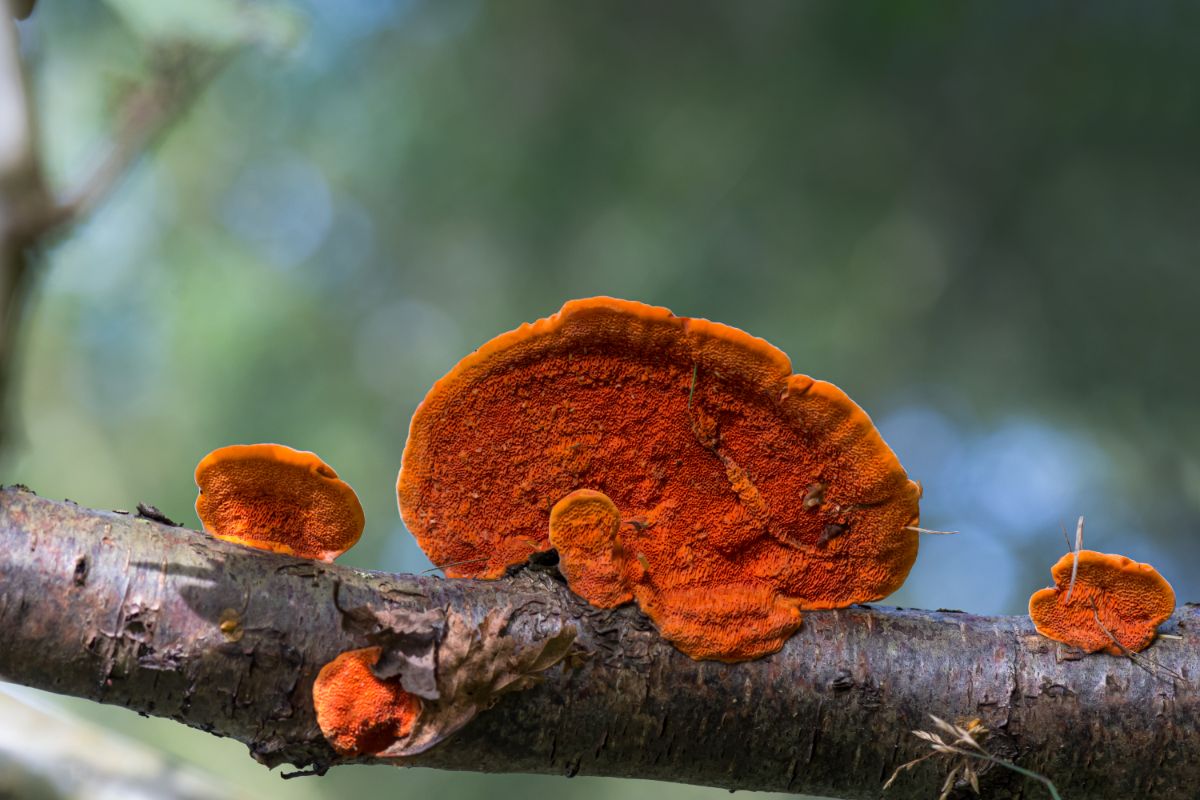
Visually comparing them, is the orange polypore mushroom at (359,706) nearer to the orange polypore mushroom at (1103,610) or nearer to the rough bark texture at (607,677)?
the rough bark texture at (607,677)

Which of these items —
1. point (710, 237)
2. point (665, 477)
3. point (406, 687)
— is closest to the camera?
point (406, 687)

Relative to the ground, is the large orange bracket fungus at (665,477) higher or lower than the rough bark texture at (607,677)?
higher

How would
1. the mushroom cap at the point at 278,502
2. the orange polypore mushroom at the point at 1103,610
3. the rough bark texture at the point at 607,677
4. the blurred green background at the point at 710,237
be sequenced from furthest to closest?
the blurred green background at the point at 710,237 < the orange polypore mushroom at the point at 1103,610 < the mushroom cap at the point at 278,502 < the rough bark texture at the point at 607,677

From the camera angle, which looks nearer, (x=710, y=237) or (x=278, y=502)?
(x=278, y=502)

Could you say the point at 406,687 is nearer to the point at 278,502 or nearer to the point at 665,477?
the point at 278,502

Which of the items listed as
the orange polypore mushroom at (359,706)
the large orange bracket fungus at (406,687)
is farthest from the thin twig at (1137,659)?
the orange polypore mushroom at (359,706)

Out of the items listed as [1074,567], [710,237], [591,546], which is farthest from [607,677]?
[710,237]
